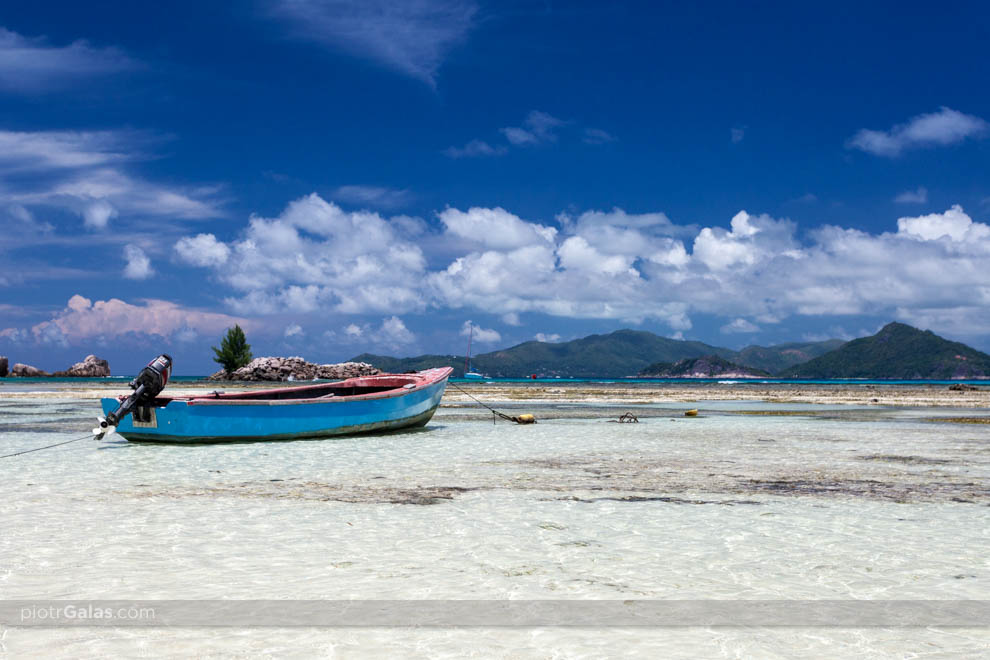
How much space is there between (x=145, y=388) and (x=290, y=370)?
121817 mm

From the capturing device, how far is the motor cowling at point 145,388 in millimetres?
19281

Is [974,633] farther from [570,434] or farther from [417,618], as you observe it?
[570,434]

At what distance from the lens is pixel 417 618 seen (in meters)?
6.17

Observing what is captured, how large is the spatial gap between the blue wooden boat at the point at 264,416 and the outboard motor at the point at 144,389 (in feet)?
0.75

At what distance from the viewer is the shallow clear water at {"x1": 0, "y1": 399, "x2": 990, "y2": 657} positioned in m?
5.70

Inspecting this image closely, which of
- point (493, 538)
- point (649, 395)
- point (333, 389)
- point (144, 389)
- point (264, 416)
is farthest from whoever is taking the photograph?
point (649, 395)

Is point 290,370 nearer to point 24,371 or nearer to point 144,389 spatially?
point 24,371

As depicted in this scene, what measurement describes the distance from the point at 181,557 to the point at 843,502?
9716mm

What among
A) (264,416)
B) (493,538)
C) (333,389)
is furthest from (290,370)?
(493,538)

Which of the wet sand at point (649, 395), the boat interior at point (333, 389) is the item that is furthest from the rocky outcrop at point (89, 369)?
the boat interior at point (333, 389)

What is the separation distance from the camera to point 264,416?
20.9 m

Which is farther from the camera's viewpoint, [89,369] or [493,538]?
[89,369]

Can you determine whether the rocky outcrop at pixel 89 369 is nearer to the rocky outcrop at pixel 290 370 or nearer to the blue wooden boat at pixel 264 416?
the rocky outcrop at pixel 290 370

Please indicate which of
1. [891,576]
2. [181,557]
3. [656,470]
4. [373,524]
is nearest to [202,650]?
[181,557]
